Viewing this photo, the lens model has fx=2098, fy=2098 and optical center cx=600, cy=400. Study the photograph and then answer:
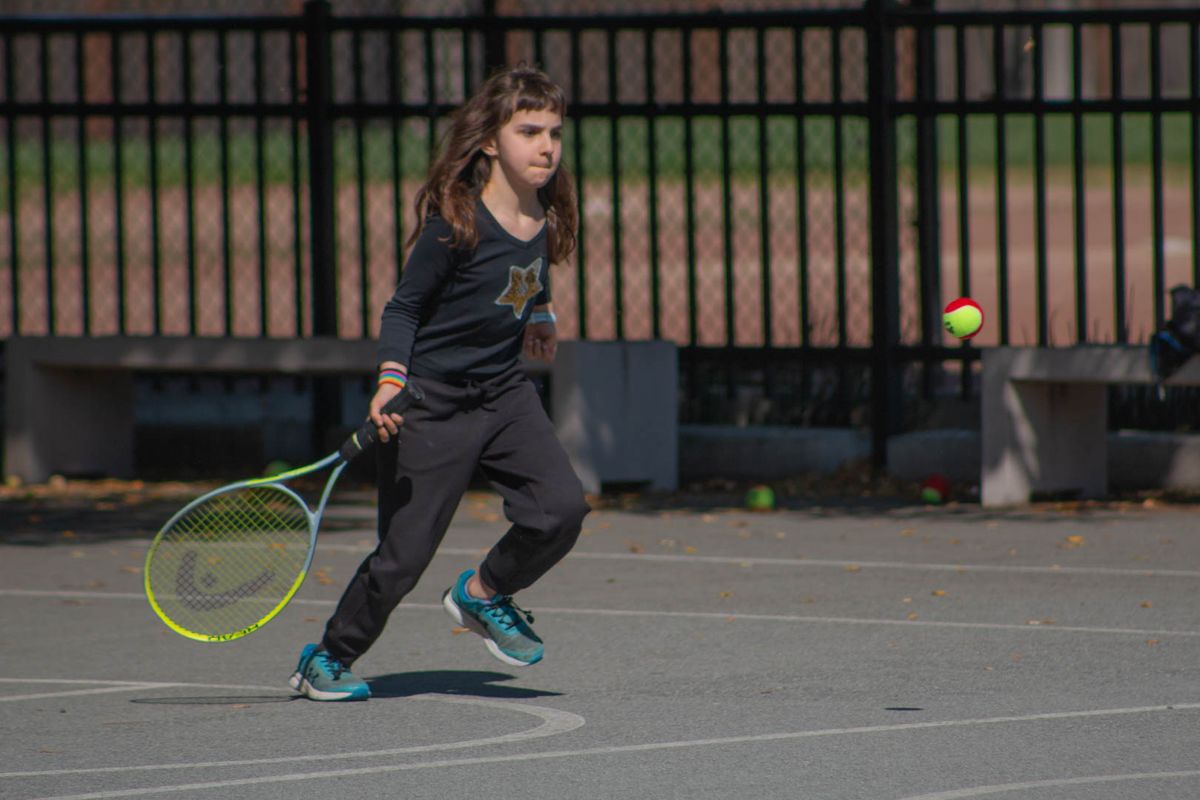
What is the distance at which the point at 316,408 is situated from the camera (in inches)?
543

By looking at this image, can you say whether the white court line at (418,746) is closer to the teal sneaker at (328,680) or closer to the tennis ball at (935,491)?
the teal sneaker at (328,680)

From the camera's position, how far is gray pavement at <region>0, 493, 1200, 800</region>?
17.4 feet

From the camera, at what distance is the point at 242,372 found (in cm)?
1340

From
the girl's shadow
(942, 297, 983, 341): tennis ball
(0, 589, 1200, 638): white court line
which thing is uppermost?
(942, 297, 983, 341): tennis ball

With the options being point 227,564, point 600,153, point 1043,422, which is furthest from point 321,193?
point 600,153

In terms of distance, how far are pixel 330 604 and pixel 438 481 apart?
2.42m

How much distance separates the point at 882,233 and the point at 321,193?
3687 millimetres

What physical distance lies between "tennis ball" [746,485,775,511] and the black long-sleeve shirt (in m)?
5.46

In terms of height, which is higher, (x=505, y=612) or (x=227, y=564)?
(x=227, y=564)

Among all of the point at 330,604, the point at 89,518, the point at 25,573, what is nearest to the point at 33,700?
the point at 330,604

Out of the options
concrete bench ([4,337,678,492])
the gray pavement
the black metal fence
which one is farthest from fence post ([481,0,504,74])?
the gray pavement

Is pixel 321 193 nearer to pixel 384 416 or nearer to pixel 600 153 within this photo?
pixel 384 416

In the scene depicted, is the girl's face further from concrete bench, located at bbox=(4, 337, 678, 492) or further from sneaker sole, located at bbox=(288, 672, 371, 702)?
concrete bench, located at bbox=(4, 337, 678, 492)

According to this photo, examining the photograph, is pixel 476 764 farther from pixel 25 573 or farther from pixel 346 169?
pixel 346 169
